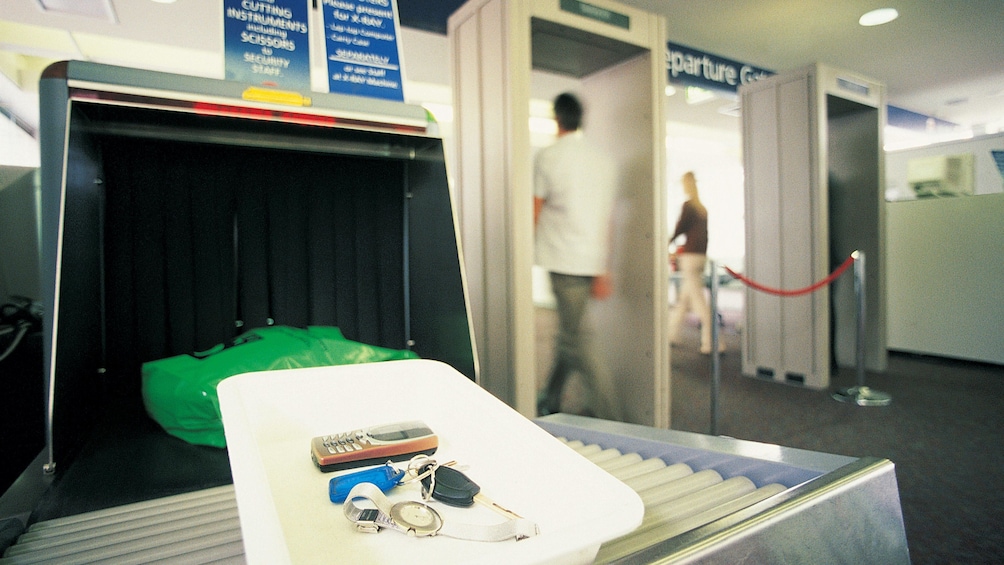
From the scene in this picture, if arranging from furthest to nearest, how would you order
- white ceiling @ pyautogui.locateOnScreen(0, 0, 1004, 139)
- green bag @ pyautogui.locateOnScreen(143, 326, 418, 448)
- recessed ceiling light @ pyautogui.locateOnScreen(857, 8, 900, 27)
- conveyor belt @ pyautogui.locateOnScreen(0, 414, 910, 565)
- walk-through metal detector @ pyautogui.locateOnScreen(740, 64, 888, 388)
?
1. recessed ceiling light @ pyautogui.locateOnScreen(857, 8, 900, 27)
2. white ceiling @ pyautogui.locateOnScreen(0, 0, 1004, 139)
3. walk-through metal detector @ pyautogui.locateOnScreen(740, 64, 888, 388)
4. green bag @ pyautogui.locateOnScreen(143, 326, 418, 448)
5. conveyor belt @ pyautogui.locateOnScreen(0, 414, 910, 565)

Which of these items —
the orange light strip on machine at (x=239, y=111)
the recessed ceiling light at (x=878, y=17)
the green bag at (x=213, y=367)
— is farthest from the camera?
the recessed ceiling light at (x=878, y=17)

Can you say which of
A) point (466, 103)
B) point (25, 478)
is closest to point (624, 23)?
point (466, 103)

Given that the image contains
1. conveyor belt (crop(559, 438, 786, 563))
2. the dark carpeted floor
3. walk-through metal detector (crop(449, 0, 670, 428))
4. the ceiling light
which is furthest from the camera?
the ceiling light

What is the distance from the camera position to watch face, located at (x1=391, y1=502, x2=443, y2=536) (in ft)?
2.33

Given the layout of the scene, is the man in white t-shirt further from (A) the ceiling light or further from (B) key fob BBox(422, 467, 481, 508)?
(A) the ceiling light

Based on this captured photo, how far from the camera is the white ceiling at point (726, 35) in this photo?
481 cm

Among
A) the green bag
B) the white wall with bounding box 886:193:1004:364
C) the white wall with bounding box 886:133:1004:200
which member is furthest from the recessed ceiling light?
the green bag

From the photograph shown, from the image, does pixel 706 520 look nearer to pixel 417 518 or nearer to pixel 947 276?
pixel 417 518

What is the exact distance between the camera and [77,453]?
5.50ft

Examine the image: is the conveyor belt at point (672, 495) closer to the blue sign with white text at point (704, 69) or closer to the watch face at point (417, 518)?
the watch face at point (417, 518)

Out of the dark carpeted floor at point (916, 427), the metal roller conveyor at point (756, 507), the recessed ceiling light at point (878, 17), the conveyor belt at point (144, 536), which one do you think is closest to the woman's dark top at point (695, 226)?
the dark carpeted floor at point (916, 427)

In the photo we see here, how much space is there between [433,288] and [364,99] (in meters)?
0.81

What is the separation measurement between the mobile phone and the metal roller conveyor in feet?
1.18

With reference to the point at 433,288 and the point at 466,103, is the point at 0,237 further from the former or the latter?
the point at 466,103
